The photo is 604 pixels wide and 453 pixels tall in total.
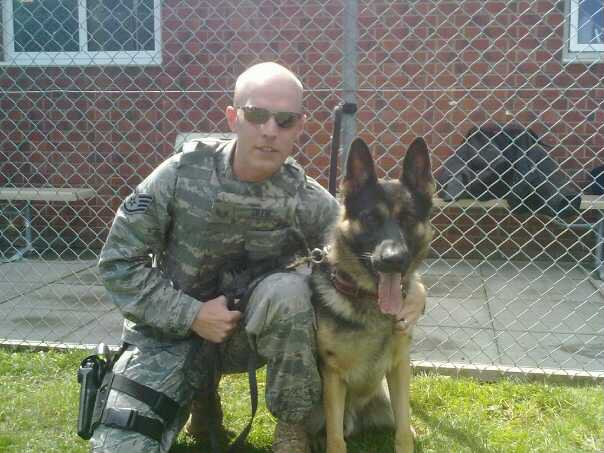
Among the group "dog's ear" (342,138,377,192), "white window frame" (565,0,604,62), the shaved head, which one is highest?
"white window frame" (565,0,604,62)

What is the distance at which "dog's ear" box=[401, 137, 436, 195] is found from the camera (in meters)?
2.52

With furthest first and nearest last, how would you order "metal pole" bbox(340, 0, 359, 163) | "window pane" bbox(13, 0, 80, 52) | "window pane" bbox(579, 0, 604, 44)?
1. "window pane" bbox(13, 0, 80, 52)
2. "window pane" bbox(579, 0, 604, 44)
3. "metal pole" bbox(340, 0, 359, 163)

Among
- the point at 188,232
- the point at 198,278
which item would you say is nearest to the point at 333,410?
the point at 198,278

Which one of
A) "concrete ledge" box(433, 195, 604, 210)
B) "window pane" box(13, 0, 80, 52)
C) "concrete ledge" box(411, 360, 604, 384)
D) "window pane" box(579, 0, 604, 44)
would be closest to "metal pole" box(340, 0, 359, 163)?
"concrete ledge" box(411, 360, 604, 384)

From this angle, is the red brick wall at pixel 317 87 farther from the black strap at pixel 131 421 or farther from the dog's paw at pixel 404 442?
the black strap at pixel 131 421

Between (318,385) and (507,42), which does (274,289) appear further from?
(507,42)

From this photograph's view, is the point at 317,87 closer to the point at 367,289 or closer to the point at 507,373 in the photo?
the point at 507,373

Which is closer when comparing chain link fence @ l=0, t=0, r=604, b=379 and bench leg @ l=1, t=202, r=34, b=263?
chain link fence @ l=0, t=0, r=604, b=379

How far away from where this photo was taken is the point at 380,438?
2742 mm

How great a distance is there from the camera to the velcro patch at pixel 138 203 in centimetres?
241

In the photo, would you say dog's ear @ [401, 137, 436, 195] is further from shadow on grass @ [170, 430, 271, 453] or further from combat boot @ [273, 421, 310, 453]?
shadow on grass @ [170, 430, 271, 453]

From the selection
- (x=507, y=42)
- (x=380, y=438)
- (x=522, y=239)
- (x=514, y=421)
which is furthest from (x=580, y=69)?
(x=380, y=438)

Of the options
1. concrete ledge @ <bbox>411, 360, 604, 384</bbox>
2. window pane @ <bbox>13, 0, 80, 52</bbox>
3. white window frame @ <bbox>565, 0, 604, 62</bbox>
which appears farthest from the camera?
window pane @ <bbox>13, 0, 80, 52</bbox>

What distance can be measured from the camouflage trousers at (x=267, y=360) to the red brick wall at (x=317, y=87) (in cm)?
370
